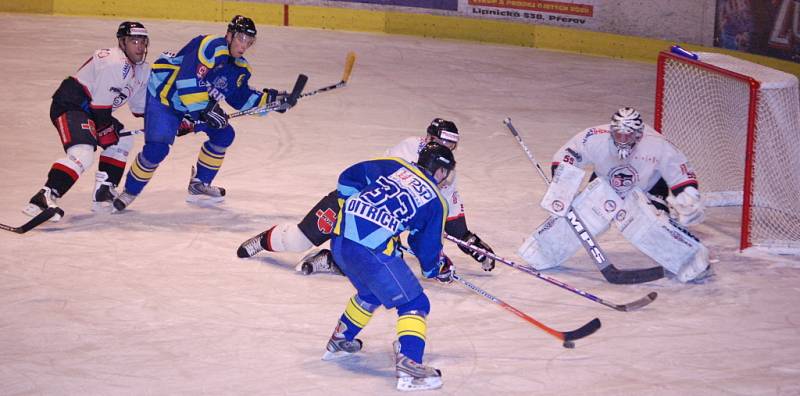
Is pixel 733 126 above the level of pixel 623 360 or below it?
above

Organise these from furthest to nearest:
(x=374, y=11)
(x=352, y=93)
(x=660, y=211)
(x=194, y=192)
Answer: (x=374, y=11), (x=352, y=93), (x=194, y=192), (x=660, y=211)

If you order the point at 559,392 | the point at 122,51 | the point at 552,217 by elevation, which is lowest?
the point at 559,392

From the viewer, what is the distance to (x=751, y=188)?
5996mm

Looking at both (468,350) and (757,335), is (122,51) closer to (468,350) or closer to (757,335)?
(468,350)

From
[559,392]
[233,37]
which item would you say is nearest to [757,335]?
[559,392]

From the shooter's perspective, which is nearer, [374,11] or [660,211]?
[660,211]

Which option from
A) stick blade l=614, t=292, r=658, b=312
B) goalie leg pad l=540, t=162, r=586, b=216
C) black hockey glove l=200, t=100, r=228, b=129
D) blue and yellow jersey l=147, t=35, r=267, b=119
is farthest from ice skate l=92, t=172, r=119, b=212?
stick blade l=614, t=292, r=658, b=312

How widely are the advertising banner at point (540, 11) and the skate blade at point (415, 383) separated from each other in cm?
789

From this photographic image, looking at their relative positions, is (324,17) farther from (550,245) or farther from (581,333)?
(581,333)

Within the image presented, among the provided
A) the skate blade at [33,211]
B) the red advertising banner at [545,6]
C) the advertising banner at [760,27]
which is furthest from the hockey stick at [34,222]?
the red advertising banner at [545,6]

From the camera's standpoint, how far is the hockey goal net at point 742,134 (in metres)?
6.00

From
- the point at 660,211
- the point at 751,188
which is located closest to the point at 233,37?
the point at 660,211

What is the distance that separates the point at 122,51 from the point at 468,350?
287cm

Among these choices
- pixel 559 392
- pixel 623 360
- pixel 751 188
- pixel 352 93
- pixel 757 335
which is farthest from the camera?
pixel 352 93
